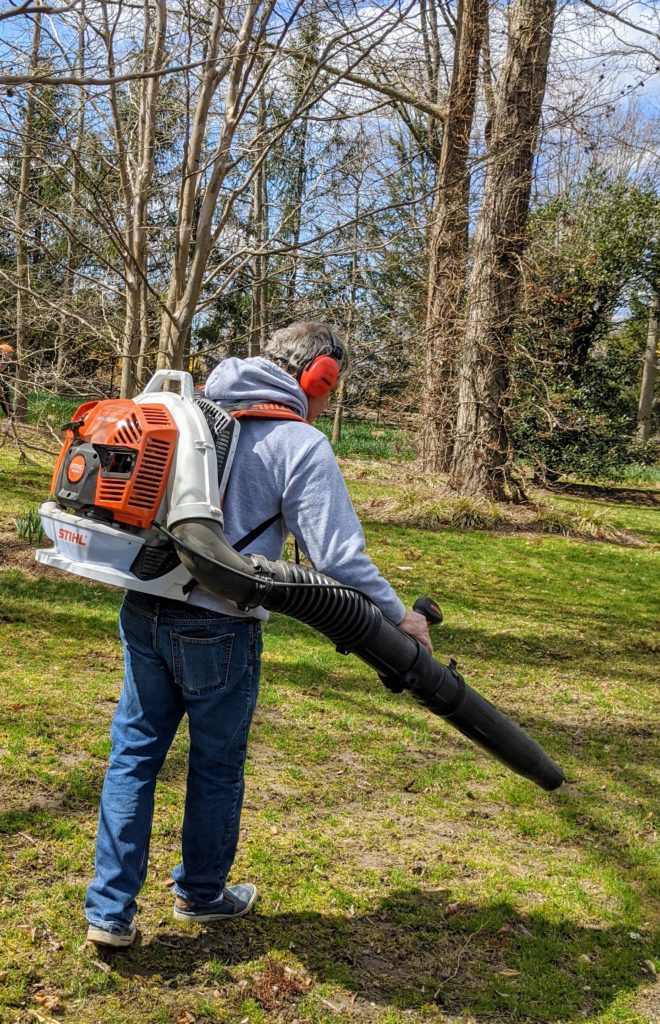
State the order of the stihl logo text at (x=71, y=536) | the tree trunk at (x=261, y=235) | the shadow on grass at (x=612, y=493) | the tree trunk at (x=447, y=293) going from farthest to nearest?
the shadow on grass at (x=612, y=493) < the tree trunk at (x=447, y=293) < the tree trunk at (x=261, y=235) < the stihl logo text at (x=71, y=536)

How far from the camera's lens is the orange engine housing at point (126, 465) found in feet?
7.32

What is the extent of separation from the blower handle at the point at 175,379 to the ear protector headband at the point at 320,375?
336 millimetres

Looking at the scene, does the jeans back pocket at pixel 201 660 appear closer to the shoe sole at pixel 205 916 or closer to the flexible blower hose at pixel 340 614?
the flexible blower hose at pixel 340 614

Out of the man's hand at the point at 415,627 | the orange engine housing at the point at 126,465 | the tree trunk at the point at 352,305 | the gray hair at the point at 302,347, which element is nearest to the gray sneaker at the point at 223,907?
the man's hand at the point at 415,627

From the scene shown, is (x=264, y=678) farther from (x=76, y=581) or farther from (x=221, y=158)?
(x=221, y=158)

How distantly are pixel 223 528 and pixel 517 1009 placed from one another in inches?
66.4

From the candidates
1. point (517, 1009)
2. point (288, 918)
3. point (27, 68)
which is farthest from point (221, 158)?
point (517, 1009)

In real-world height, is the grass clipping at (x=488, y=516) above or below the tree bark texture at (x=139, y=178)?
below

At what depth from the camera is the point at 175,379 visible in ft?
8.61

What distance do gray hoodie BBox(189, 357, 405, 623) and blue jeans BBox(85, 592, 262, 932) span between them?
0.12 metres

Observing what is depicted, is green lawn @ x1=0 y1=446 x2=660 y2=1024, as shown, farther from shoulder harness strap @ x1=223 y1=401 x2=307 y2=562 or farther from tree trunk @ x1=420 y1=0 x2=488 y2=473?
tree trunk @ x1=420 y1=0 x2=488 y2=473

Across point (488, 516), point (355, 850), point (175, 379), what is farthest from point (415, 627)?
point (488, 516)

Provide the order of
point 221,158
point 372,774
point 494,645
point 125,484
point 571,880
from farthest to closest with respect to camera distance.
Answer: point 494,645, point 221,158, point 372,774, point 571,880, point 125,484

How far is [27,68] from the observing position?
541cm
